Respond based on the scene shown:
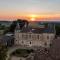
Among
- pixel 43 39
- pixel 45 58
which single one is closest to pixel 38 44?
pixel 43 39

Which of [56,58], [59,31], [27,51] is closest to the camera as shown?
[56,58]

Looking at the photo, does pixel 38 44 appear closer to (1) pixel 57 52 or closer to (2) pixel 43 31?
(2) pixel 43 31

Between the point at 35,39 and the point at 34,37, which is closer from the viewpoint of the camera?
the point at 35,39

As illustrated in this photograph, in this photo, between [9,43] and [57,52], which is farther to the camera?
[9,43]

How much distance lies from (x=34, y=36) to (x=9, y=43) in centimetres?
536

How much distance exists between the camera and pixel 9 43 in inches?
1464

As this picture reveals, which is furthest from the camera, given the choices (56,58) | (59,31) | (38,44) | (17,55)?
(59,31)

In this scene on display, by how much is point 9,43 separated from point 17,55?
981 centimetres

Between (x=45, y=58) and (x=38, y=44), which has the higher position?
(x=45, y=58)

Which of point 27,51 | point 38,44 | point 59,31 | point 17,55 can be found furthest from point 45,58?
point 59,31

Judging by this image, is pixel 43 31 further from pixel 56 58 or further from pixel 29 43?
pixel 56 58

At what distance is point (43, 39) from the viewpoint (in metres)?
36.2

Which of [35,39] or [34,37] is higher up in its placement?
[34,37]

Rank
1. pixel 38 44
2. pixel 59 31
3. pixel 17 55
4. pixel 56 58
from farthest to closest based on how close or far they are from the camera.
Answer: pixel 59 31 < pixel 38 44 < pixel 17 55 < pixel 56 58
